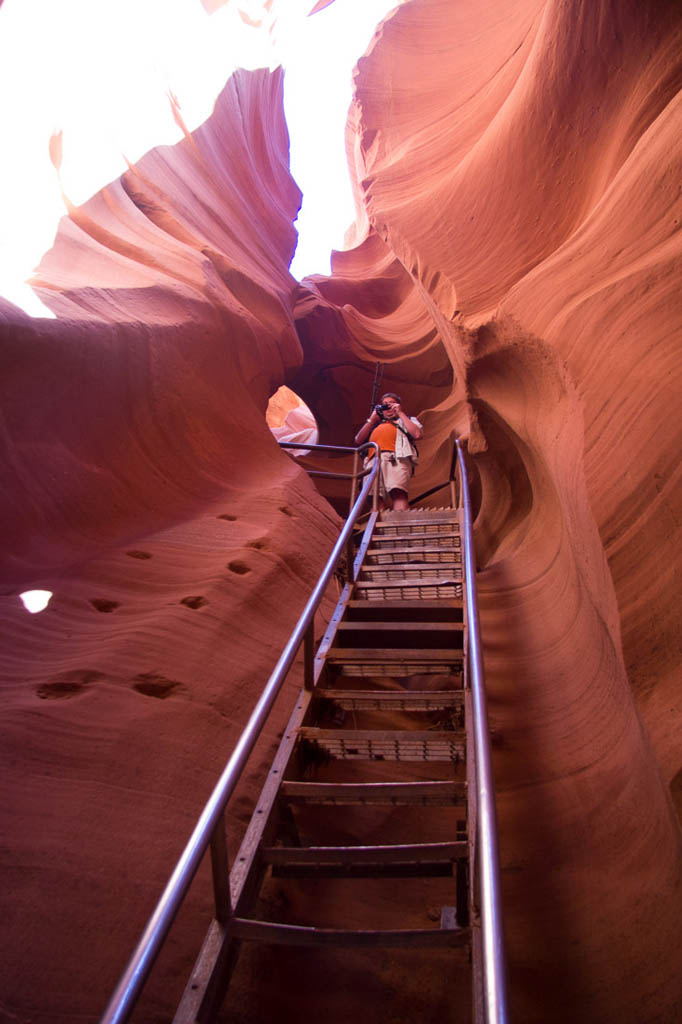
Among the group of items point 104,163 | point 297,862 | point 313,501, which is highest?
point 104,163

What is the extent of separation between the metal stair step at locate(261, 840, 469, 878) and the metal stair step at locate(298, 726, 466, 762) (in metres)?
0.43

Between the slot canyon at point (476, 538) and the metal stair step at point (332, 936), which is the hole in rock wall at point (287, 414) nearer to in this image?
the slot canyon at point (476, 538)

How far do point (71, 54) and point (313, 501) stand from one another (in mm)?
4646

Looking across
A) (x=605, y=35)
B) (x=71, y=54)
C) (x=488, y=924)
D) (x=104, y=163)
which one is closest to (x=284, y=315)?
(x=104, y=163)

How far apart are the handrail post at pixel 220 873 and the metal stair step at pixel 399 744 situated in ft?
2.67

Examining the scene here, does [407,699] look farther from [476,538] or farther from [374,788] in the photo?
[476,538]

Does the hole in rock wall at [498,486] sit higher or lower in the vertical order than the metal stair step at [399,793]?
higher

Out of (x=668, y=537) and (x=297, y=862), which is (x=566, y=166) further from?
(x=297, y=862)

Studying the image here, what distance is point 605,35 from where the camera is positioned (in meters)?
3.64

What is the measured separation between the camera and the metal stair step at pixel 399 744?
2.48m

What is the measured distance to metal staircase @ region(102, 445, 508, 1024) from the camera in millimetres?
1511

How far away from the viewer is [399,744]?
2.48 metres

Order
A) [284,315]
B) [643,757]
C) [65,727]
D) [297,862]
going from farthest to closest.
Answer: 1. [284,315]
2. [65,727]
3. [643,757]
4. [297,862]

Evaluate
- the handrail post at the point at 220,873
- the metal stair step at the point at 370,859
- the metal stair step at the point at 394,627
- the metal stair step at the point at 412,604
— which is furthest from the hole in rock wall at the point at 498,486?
the handrail post at the point at 220,873
